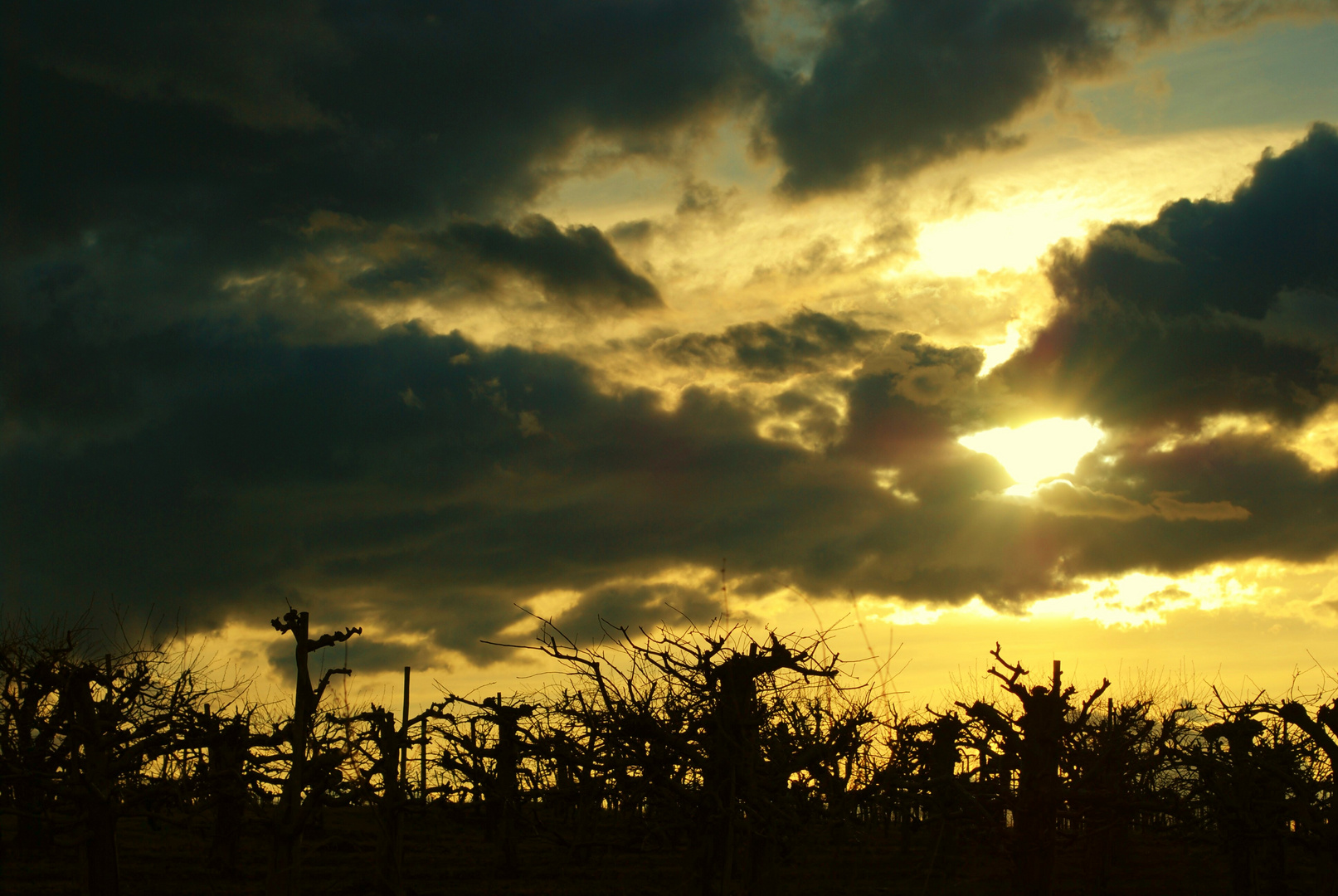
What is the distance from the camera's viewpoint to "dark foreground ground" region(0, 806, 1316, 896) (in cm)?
2845

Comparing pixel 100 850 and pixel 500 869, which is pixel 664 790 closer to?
pixel 100 850

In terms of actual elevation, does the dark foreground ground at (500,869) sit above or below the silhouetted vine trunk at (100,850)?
below

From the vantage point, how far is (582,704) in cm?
1391

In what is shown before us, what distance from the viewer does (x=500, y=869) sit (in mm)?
33156

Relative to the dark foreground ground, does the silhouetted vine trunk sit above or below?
above

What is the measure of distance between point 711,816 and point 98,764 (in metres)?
13.8

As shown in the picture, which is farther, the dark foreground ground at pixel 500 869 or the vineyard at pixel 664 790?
the dark foreground ground at pixel 500 869

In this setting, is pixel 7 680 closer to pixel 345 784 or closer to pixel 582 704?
pixel 345 784

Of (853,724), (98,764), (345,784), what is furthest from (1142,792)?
(98,764)

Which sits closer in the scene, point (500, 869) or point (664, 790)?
point (664, 790)

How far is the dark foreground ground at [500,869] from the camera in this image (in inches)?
1120

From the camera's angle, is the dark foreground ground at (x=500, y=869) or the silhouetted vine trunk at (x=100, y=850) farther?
the dark foreground ground at (x=500, y=869)

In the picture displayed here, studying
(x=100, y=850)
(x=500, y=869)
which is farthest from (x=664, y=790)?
(x=500, y=869)

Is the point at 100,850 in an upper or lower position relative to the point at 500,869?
upper
